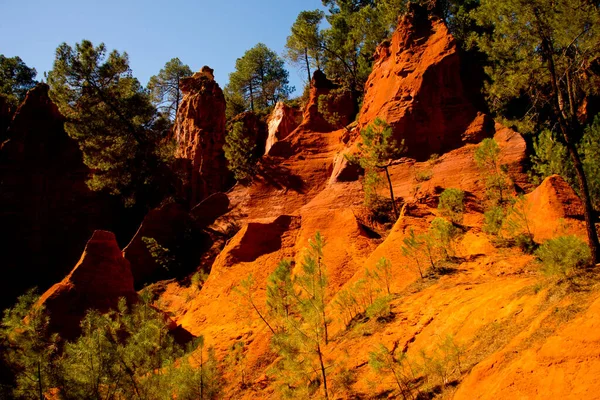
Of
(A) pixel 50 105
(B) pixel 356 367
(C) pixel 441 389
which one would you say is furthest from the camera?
(A) pixel 50 105

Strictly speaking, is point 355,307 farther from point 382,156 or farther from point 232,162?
point 232,162

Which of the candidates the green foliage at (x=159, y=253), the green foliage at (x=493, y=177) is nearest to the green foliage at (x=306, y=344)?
the green foliage at (x=493, y=177)

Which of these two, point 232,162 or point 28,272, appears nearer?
point 28,272

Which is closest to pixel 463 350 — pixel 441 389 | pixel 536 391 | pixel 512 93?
pixel 441 389

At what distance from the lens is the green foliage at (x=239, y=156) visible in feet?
96.8

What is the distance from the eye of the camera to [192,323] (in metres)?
17.1

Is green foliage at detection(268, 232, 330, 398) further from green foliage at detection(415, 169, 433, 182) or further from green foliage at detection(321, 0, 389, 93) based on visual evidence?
green foliage at detection(321, 0, 389, 93)

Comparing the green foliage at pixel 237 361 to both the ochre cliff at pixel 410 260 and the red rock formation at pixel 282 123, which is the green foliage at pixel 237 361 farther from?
the red rock formation at pixel 282 123

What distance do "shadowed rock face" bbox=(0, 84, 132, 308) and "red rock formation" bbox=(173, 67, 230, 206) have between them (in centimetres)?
642

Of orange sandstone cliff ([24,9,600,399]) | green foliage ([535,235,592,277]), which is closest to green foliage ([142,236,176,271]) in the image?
orange sandstone cliff ([24,9,600,399])

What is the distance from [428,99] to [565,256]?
18486mm

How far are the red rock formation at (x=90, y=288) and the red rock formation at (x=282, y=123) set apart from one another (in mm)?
22355

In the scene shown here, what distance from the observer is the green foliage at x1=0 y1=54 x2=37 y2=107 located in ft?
139

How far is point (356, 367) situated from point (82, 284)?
33.8 feet
